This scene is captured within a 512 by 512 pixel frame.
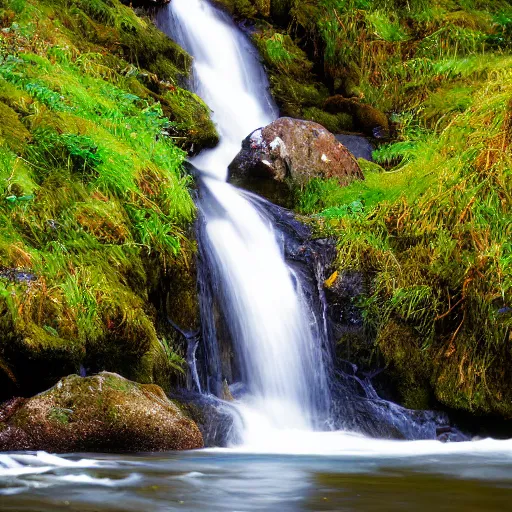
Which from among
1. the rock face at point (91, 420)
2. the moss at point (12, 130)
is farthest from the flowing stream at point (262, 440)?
the moss at point (12, 130)

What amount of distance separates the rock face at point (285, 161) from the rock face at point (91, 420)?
3.47m

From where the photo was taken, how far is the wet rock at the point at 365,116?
8438mm

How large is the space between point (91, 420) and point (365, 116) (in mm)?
6325

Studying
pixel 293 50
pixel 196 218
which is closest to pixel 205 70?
pixel 293 50

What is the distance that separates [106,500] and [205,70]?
279 inches

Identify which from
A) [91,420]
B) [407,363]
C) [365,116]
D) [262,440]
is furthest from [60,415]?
[365,116]

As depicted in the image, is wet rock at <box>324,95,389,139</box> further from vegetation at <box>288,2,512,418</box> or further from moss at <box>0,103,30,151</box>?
moss at <box>0,103,30,151</box>

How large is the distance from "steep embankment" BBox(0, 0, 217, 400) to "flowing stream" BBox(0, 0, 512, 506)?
0.43 m

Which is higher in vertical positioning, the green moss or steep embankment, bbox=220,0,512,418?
steep embankment, bbox=220,0,512,418

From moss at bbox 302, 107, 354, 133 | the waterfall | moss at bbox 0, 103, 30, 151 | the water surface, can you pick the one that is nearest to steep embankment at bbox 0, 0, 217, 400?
moss at bbox 0, 103, 30, 151

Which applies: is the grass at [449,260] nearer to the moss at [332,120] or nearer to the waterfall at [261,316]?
the waterfall at [261,316]

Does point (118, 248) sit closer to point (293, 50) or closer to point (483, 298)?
point (483, 298)

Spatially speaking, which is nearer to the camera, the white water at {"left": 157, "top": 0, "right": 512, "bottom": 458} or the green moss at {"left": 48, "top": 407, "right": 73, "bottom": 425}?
the green moss at {"left": 48, "top": 407, "right": 73, "bottom": 425}

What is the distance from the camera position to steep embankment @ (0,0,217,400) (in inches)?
135
